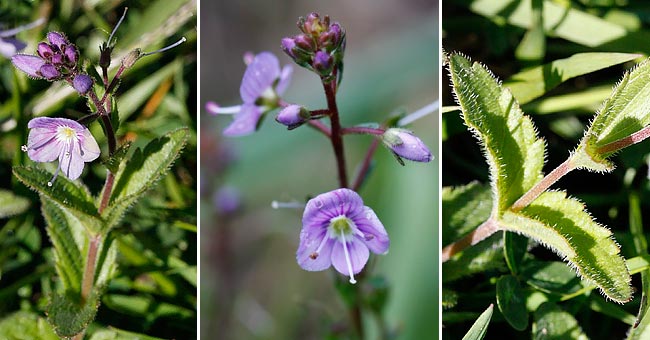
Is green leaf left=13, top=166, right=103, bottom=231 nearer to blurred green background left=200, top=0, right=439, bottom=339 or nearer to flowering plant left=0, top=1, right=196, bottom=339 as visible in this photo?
flowering plant left=0, top=1, right=196, bottom=339

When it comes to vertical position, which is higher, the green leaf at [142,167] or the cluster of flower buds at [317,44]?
the cluster of flower buds at [317,44]

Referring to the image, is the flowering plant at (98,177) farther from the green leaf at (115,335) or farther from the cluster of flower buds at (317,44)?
the cluster of flower buds at (317,44)

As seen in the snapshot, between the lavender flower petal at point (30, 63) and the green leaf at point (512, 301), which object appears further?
the green leaf at point (512, 301)

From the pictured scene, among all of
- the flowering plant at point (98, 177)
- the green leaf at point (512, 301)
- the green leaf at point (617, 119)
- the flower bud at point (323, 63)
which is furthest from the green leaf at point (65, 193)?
the green leaf at point (617, 119)

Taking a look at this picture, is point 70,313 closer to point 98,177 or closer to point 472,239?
point 98,177

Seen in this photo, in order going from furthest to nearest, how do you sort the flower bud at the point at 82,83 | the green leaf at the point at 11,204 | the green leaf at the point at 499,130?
the green leaf at the point at 11,204 → the green leaf at the point at 499,130 → the flower bud at the point at 82,83

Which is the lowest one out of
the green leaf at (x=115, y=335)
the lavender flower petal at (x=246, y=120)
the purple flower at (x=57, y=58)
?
the green leaf at (x=115, y=335)

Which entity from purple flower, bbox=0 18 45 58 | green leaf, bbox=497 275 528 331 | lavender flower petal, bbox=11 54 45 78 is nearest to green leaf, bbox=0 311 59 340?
lavender flower petal, bbox=11 54 45 78

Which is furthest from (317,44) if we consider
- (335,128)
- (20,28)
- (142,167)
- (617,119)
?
(20,28)
